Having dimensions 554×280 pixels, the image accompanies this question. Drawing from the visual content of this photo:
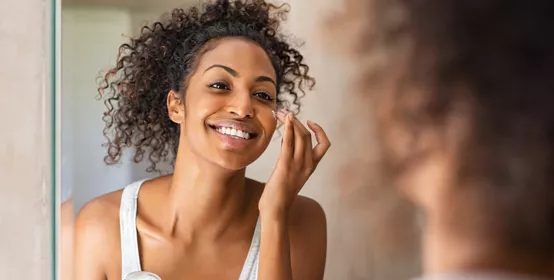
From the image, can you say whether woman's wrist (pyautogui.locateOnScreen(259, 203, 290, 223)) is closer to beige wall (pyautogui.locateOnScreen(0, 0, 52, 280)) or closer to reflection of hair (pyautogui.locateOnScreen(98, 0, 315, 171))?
reflection of hair (pyautogui.locateOnScreen(98, 0, 315, 171))

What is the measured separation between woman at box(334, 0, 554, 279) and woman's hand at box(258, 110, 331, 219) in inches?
3.2

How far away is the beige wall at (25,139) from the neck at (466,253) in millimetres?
506

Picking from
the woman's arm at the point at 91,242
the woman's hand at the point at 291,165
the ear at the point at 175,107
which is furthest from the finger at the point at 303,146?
the woman's arm at the point at 91,242

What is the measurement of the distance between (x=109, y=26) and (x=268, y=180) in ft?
0.96

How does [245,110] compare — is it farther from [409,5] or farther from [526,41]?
[526,41]

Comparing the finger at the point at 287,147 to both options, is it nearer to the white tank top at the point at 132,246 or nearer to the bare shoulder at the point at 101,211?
the white tank top at the point at 132,246

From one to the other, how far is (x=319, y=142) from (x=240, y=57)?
5.6 inches

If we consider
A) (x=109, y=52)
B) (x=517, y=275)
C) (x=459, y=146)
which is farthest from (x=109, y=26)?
(x=517, y=275)

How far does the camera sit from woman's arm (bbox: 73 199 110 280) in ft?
2.50

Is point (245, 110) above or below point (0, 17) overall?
below

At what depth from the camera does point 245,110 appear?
28.4 inches

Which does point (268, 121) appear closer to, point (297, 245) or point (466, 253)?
point (297, 245)

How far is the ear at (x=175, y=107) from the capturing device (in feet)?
2.43

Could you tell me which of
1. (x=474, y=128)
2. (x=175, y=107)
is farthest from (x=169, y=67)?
(x=474, y=128)
